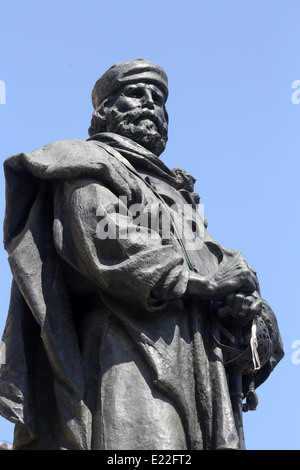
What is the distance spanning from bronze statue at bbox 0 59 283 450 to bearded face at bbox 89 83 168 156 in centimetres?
40

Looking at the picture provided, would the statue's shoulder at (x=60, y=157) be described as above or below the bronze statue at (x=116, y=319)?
above

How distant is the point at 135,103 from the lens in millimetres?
8148

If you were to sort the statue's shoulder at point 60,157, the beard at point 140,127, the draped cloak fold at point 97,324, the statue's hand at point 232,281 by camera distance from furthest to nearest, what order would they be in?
the beard at point 140,127, the statue's shoulder at point 60,157, the statue's hand at point 232,281, the draped cloak fold at point 97,324

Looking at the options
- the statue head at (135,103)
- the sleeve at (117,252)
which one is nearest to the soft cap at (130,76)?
the statue head at (135,103)

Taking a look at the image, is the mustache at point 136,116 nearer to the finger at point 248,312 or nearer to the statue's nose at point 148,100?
the statue's nose at point 148,100

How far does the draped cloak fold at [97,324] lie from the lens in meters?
6.66

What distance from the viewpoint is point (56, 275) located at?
7180 millimetres

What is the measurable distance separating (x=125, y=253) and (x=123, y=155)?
3.86 ft

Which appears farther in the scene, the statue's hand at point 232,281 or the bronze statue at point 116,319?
the statue's hand at point 232,281

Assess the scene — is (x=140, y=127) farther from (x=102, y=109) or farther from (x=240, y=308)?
(x=240, y=308)

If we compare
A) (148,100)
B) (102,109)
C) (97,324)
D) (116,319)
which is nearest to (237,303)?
(116,319)

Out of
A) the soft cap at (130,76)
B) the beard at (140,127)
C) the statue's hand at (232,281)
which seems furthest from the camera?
the soft cap at (130,76)

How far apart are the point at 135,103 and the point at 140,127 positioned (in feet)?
0.66

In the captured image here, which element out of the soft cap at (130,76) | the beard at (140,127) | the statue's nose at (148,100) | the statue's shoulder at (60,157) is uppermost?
the soft cap at (130,76)
